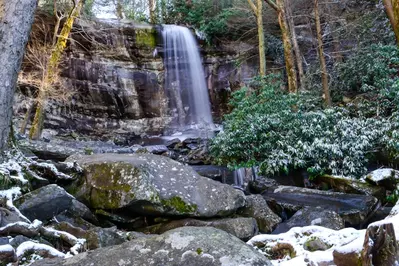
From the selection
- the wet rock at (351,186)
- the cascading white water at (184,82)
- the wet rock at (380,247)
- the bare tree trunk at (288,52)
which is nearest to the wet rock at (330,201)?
the wet rock at (351,186)

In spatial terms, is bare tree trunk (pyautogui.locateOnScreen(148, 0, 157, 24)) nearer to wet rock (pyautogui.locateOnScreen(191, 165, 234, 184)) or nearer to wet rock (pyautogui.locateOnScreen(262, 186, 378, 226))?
wet rock (pyautogui.locateOnScreen(191, 165, 234, 184))

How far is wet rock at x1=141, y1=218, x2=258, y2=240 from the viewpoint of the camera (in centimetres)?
413

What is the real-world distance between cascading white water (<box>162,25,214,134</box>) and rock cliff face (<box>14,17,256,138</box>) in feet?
1.18

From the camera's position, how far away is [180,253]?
1990 millimetres

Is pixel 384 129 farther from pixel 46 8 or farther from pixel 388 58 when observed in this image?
pixel 46 8

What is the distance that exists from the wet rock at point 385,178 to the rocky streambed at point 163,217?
0.06 ft

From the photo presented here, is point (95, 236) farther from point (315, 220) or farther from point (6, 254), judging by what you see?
point (315, 220)

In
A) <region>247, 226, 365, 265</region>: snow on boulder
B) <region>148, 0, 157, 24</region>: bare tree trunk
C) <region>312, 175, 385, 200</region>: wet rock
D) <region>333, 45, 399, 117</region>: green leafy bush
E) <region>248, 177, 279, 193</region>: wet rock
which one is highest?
<region>148, 0, 157, 24</region>: bare tree trunk

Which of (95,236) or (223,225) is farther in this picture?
(223,225)

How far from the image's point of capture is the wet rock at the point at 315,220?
14.6 feet

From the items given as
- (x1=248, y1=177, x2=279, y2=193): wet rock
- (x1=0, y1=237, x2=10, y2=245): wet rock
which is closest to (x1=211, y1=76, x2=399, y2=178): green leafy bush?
(x1=248, y1=177, x2=279, y2=193): wet rock

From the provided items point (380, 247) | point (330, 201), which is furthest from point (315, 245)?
point (330, 201)

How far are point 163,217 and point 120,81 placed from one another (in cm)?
1183

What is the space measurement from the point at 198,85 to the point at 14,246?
1397 cm
